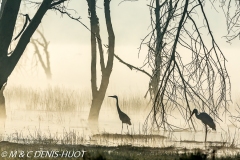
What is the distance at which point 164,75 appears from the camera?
35.2 feet

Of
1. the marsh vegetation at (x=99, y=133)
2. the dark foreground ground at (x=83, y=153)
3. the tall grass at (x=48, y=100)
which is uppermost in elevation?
the tall grass at (x=48, y=100)

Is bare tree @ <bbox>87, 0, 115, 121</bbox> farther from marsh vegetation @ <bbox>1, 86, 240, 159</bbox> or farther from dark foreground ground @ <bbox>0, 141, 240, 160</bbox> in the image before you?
dark foreground ground @ <bbox>0, 141, 240, 160</bbox>

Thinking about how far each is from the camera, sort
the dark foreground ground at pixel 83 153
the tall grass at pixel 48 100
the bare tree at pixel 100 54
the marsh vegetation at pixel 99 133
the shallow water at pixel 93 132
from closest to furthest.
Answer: the dark foreground ground at pixel 83 153
the marsh vegetation at pixel 99 133
the shallow water at pixel 93 132
the bare tree at pixel 100 54
the tall grass at pixel 48 100

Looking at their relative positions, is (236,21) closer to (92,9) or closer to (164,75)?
(164,75)

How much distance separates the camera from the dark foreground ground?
972cm

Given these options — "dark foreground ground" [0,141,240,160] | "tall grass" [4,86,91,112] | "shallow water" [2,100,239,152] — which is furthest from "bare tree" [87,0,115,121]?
"dark foreground ground" [0,141,240,160]

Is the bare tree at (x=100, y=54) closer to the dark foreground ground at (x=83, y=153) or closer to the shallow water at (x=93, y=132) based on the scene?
the shallow water at (x=93, y=132)

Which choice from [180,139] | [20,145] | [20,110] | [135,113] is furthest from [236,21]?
[20,110]

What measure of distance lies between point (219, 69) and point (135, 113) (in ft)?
39.5

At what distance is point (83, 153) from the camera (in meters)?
10.0

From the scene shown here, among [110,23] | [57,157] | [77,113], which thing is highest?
[110,23]

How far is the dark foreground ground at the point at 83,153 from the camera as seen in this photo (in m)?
9.72

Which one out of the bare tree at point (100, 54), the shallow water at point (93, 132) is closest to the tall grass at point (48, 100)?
the shallow water at point (93, 132)

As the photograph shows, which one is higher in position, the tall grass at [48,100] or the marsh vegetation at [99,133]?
the tall grass at [48,100]
